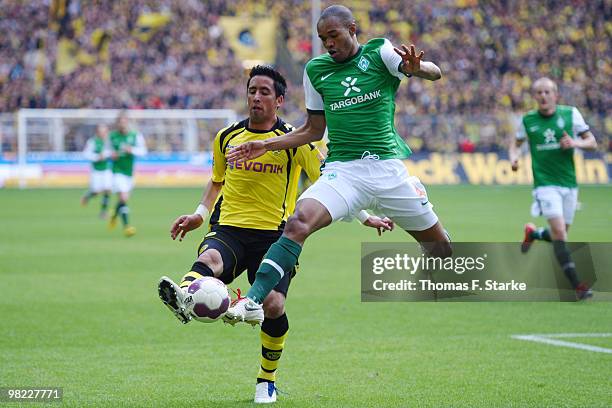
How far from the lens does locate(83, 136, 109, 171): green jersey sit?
24530mm

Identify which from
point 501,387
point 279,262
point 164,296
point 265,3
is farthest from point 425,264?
point 265,3

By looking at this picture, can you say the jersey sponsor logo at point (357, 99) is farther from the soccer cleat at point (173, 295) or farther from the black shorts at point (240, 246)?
the soccer cleat at point (173, 295)

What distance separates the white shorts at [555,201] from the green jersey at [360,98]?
17.4ft

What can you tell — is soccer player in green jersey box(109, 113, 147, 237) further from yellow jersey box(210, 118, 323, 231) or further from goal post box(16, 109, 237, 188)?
yellow jersey box(210, 118, 323, 231)

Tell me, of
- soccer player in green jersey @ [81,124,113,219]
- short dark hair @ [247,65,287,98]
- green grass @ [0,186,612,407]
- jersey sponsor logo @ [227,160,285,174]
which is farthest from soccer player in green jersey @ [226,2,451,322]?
soccer player in green jersey @ [81,124,113,219]

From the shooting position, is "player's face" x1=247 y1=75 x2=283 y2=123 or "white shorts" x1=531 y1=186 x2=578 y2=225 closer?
"player's face" x1=247 y1=75 x2=283 y2=123

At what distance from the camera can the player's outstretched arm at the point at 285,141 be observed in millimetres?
6734

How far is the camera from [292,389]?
732 centimetres

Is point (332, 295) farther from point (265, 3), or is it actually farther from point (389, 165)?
point (265, 3)

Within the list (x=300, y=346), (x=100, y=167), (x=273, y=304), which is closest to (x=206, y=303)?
(x=273, y=304)

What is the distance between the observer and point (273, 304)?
6855 mm

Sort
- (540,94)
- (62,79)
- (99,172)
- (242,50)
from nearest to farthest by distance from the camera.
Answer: (540,94) → (99,172) → (62,79) → (242,50)

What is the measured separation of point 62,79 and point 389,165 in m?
35.3

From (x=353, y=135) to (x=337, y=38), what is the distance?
686mm
